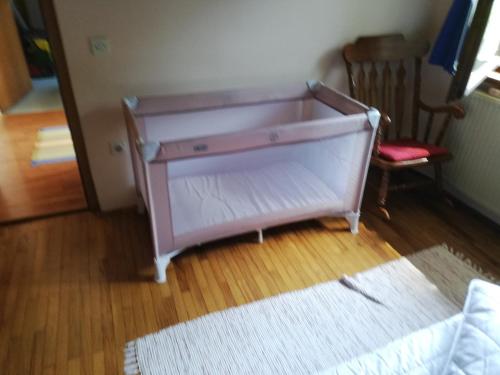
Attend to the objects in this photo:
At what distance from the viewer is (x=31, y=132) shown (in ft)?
11.7

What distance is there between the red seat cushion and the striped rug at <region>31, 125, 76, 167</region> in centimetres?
247

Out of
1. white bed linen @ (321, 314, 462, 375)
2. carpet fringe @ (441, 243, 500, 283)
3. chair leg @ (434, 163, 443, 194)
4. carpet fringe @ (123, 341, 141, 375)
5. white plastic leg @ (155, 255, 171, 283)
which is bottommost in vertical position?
carpet fringe @ (123, 341, 141, 375)

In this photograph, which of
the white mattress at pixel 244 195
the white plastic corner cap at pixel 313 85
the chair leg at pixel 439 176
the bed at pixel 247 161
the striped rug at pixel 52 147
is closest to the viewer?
the bed at pixel 247 161

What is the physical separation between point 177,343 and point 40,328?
2.10 feet

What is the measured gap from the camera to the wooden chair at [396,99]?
228 cm

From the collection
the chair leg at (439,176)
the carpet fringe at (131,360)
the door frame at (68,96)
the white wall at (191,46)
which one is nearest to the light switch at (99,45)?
the white wall at (191,46)

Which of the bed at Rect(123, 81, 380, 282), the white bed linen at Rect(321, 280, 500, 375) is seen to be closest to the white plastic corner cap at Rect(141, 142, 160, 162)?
the bed at Rect(123, 81, 380, 282)

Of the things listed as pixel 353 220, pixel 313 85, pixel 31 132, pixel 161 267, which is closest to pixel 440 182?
pixel 353 220

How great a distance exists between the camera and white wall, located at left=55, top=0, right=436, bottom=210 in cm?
195

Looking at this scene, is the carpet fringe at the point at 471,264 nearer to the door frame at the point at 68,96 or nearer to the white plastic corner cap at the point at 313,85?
the white plastic corner cap at the point at 313,85

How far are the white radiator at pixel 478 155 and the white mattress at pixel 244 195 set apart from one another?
983 mm

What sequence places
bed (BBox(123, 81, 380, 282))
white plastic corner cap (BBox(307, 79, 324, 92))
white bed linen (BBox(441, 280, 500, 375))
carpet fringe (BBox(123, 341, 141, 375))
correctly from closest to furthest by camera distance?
1. white bed linen (BBox(441, 280, 500, 375))
2. carpet fringe (BBox(123, 341, 141, 375))
3. bed (BBox(123, 81, 380, 282))
4. white plastic corner cap (BBox(307, 79, 324, 92))

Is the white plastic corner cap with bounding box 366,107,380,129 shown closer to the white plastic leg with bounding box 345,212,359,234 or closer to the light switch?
the white plastic leg with bounding box 345,212,359,234

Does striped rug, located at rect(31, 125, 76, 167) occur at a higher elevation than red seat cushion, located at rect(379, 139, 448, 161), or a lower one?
lower
